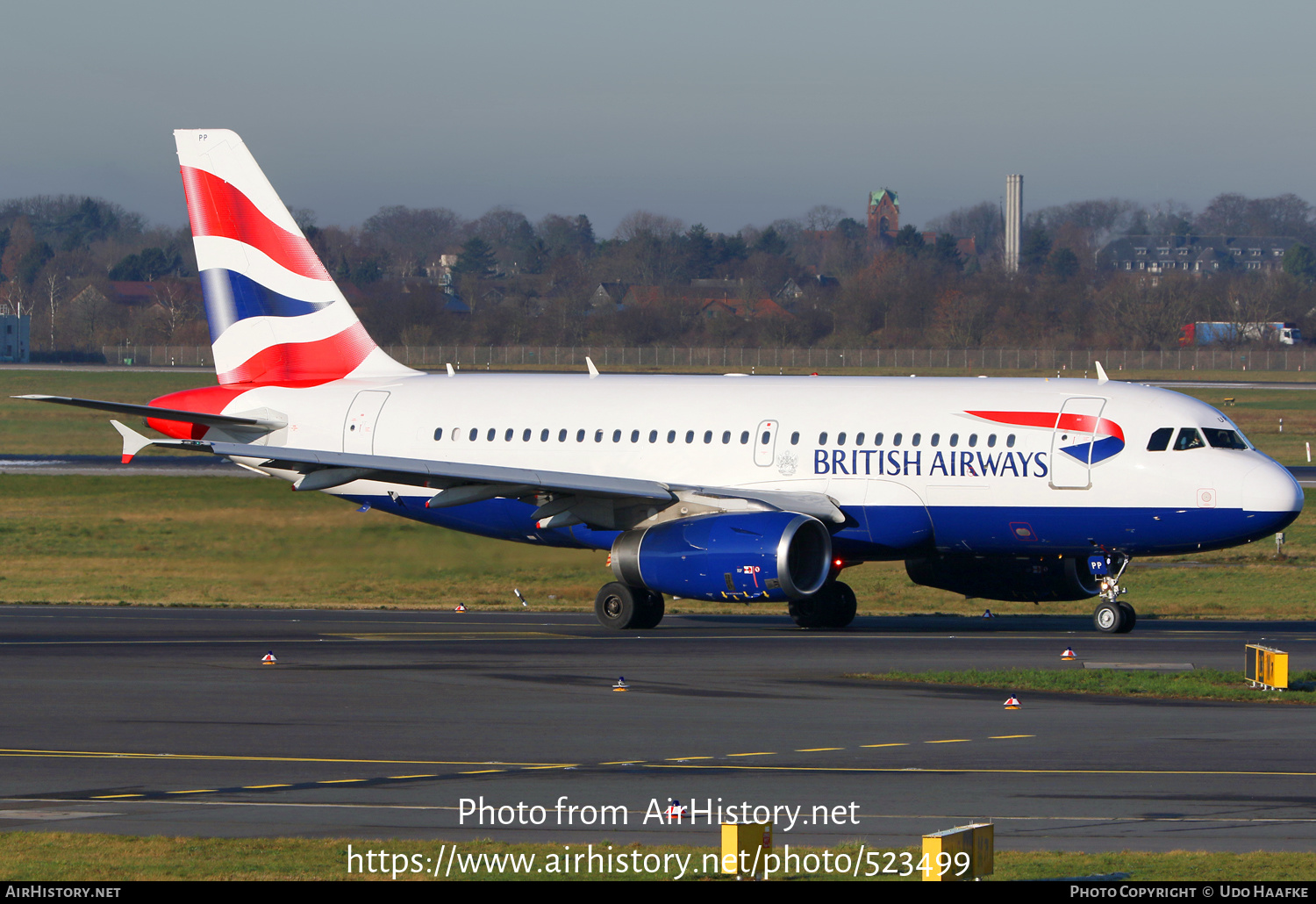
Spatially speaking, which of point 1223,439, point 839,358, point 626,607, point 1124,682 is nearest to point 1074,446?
point 1223,439

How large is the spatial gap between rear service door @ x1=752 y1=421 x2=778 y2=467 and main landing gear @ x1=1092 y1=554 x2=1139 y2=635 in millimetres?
6582

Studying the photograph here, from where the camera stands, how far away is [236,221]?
3900 cm

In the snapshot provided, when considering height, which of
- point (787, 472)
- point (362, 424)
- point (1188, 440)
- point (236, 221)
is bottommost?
point (787, 472)

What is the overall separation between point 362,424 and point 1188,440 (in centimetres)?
1695

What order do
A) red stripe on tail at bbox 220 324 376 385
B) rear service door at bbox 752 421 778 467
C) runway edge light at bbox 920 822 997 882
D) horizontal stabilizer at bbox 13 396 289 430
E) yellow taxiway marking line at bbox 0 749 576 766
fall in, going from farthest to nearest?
red stripe on tail at bbox 220 324 376 385
horizontal stabilizer at bbox 13 396 289 430
rear service door at bbox 752 421 778 467
yellow taxiway marking line at bbox 0 749 576 766
runway edge light at bbox 920 822 997 882

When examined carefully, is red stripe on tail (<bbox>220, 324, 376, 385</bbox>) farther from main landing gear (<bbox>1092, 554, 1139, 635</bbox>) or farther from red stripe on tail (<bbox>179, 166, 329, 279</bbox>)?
main landing gear (<bbox>1092, 554, 1139, 635</bbox>)

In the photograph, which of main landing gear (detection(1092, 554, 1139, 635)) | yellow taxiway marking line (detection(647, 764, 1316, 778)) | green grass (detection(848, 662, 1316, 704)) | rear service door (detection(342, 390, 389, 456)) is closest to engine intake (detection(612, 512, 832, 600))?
green grass (detection(848, 662, 1316, 704))

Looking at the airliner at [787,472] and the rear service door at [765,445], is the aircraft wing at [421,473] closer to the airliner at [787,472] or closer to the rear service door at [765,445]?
the airliner at [787,472]

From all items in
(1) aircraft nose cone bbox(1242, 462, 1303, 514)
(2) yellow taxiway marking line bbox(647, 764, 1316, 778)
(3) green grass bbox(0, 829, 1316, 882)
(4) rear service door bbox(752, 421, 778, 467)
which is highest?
(4) rear service door bbox(752, 421, 778, 467)

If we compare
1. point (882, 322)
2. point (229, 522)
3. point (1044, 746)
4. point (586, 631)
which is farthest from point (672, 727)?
point (882, 322)

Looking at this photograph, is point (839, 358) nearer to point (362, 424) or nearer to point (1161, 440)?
point (362, 424)

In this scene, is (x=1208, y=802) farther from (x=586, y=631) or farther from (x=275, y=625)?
(x=275, y=625)

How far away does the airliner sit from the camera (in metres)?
31.1
